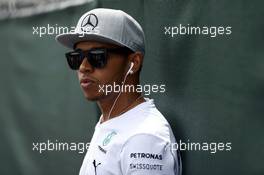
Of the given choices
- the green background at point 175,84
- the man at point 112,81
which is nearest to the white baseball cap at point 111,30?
the man at point 112,81

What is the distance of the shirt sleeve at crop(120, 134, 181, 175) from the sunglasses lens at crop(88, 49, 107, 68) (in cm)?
42

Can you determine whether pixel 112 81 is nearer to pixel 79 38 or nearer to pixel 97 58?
pixel 97 58

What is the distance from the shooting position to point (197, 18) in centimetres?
304

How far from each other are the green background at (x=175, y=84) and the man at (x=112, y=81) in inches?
17.3

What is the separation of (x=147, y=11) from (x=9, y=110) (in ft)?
3.30

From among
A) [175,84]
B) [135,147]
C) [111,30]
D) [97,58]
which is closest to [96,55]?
[97,58]

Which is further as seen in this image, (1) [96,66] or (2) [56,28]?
(2) [56,28]

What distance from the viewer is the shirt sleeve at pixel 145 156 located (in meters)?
2.28

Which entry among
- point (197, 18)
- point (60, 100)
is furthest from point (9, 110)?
point (197, 18)

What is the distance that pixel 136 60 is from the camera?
2.65 metres

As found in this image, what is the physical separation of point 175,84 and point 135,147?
0.84 m

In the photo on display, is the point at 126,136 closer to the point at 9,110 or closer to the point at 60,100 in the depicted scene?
the point at 60,100

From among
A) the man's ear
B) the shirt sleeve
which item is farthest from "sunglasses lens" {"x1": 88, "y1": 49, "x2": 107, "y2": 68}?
the shirt sleeve

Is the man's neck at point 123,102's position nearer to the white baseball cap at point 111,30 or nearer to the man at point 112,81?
the man at point 112,81
